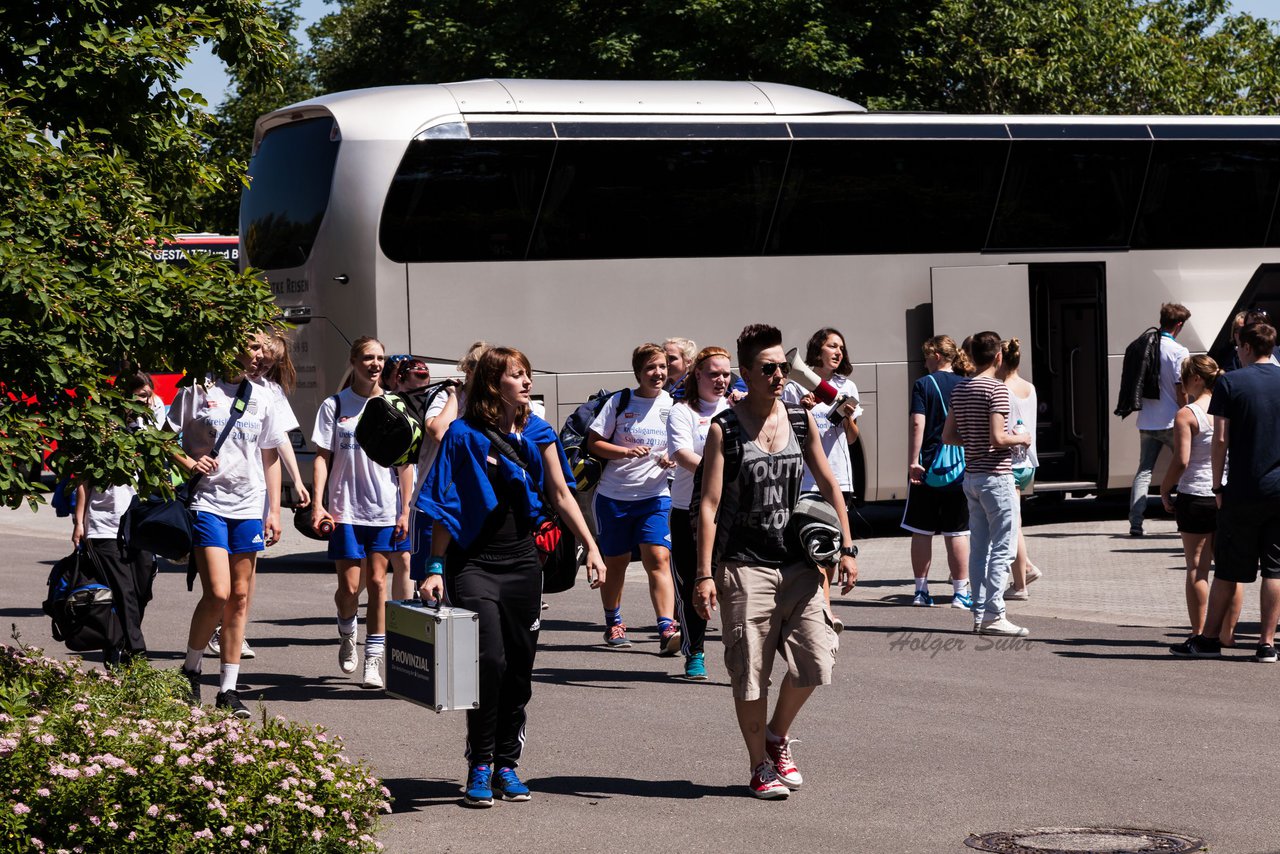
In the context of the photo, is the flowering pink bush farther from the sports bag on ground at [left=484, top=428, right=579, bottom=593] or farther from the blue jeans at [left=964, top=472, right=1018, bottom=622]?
the blue jeans at [left=964, top=472, right=1018, bottom=622]

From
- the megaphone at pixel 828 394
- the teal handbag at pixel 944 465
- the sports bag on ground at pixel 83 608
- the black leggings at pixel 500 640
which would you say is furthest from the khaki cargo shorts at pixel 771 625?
the teal handbag at pixel 944 465

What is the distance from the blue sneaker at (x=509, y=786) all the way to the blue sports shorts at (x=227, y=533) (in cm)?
207

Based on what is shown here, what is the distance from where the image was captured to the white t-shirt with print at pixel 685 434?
9.28 metres

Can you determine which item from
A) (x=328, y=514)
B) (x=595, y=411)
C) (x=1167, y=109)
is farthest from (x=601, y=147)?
(x=1167, y=109)

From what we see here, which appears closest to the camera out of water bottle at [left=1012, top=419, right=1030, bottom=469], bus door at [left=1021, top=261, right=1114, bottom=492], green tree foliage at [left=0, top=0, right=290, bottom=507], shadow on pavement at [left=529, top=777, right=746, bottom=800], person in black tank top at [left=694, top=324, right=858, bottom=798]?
green tree foliage at [left=0, top=0, right=290, bottom=507]

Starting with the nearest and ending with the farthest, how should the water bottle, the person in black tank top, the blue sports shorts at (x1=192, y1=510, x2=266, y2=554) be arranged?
the person in black tank top
the blue sports shorts at (x1=192, y1=510, x2=266, y2=554)
the water bottle

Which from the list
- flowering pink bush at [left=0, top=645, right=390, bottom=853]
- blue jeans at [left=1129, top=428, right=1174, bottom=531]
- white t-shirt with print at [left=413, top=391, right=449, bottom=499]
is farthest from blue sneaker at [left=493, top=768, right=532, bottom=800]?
blue jeans at [left=1129, top=428, right=1174, bottom=531]

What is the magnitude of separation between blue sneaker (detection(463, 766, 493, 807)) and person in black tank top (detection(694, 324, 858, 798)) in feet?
3.23

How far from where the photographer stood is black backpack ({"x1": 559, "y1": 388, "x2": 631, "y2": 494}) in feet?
33.6

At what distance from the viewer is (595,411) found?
34.3 ft

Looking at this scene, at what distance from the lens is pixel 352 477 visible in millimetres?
9406

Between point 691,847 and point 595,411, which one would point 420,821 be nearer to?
point 691,847

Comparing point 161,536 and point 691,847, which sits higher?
point 161,536

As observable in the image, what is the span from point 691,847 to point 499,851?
0.65 meters
